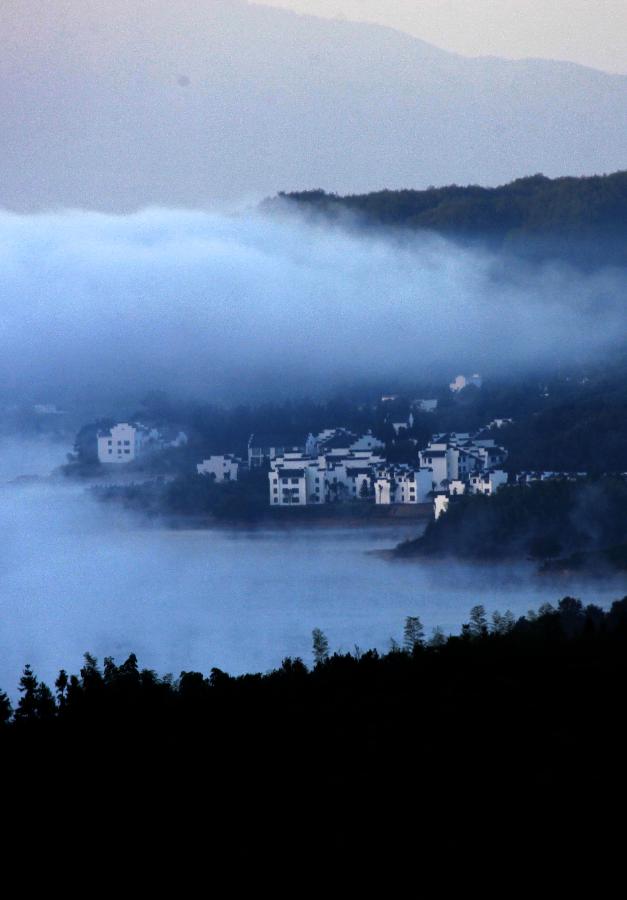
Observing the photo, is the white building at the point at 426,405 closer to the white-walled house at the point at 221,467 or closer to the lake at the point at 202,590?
the white-walled house at the point at 221,467

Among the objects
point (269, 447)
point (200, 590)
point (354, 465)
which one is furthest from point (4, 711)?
point (269, 447)

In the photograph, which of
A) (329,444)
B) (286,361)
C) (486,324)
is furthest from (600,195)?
(329,444)

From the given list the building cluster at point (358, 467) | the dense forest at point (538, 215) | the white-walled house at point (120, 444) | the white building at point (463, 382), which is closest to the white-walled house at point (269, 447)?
the building cluster at point (358, 467)

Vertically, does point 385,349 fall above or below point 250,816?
above

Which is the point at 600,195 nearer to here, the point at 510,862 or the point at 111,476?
the point at 111,476

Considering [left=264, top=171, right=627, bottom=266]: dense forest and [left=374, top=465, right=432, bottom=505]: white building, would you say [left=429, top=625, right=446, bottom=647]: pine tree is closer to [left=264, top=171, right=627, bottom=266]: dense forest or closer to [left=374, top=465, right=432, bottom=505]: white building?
[left=374, top=465, right=432, bottom=505]: white building

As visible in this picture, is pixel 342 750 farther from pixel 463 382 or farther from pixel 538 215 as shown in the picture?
pixel 538 215
